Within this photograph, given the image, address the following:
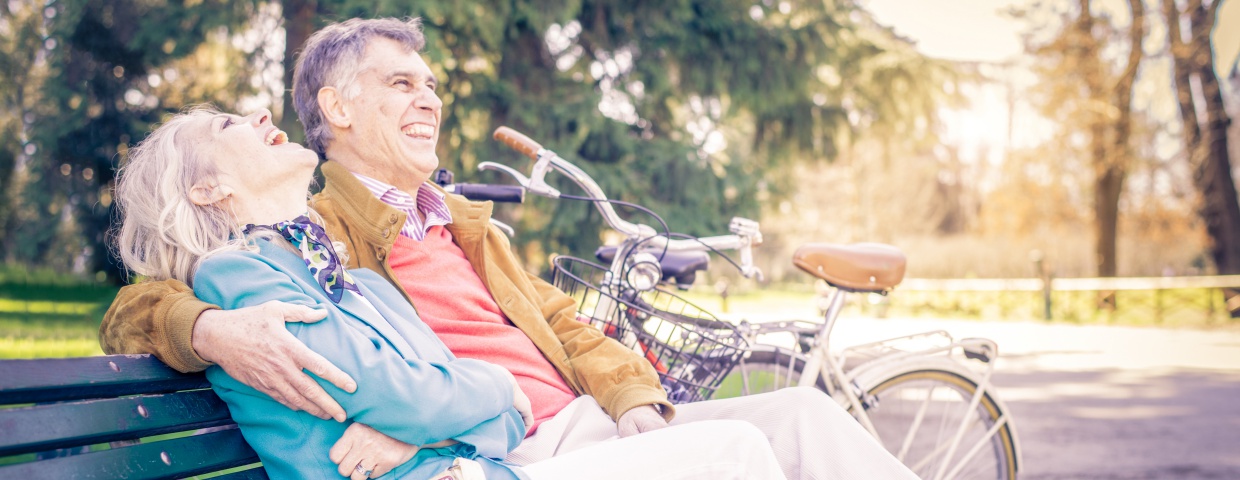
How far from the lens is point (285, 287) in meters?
1.56

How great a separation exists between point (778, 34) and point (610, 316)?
6.46m

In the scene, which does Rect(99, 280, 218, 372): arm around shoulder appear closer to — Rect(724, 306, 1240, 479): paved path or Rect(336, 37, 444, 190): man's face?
Rect(336, 37, 444, 190): man's face

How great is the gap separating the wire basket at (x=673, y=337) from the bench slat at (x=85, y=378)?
1.09 m

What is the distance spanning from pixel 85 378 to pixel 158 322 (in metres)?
0.17

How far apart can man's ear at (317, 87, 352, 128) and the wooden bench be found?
88cm

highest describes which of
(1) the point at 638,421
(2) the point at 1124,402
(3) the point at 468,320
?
(3) the point at 468,320

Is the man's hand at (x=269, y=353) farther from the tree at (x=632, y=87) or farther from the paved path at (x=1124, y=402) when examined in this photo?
the tree at (x=632, y=87)

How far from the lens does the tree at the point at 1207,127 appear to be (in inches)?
599

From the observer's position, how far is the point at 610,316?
2.93 metres

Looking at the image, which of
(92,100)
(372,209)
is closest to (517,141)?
(372,209)

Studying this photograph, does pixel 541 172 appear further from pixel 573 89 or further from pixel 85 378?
pixel 573 89

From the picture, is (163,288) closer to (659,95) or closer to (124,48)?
(659,95)

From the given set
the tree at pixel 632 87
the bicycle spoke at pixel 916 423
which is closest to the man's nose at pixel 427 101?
the bicycle spoke at pixel 916 423

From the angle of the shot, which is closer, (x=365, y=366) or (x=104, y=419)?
(x=104, y=419)
